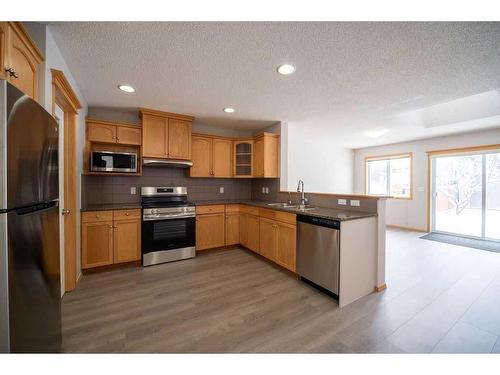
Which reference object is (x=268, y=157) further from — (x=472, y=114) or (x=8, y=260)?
(x=472, y=114)

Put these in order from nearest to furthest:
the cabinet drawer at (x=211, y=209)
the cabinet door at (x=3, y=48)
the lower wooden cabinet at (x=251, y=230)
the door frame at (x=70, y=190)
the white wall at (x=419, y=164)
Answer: the cabinet door at (x=3, y=48) → the door frame at (x=70, y=190) → the lower wooden cabinet at (x=251, y=230) → the cabinet drawer at (x=211, y=209) → the white wall at (x=419, y=164)

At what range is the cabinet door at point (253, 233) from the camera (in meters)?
3.41

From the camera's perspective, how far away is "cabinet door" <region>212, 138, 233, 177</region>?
3.98 meters

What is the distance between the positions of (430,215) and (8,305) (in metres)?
7.06

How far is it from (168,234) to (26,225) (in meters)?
2.31

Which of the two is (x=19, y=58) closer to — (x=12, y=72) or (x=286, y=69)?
(x=12, y=72)

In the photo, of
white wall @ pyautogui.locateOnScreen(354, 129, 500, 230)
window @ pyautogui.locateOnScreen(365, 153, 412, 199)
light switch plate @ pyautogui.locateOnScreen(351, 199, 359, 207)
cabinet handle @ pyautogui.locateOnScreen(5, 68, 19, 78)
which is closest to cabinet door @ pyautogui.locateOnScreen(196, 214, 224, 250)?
light switch plate @ pyautogui.locateOnScreen(351, 199, 359, 207)

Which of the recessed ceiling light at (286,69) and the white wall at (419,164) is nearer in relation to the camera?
the recessed ceiling light at (286,69)

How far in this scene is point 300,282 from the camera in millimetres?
2582

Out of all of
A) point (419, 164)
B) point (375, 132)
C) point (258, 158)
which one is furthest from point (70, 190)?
point (419, 164)

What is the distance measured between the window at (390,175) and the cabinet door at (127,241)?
21.6 feet

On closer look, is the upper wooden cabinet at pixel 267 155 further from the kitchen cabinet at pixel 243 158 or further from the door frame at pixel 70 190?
the door frame at pixel 70 190

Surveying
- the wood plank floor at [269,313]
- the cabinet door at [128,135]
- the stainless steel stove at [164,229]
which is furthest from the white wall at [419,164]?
the cabinet door at [128,135]

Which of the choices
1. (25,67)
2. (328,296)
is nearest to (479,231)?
(328,296)
